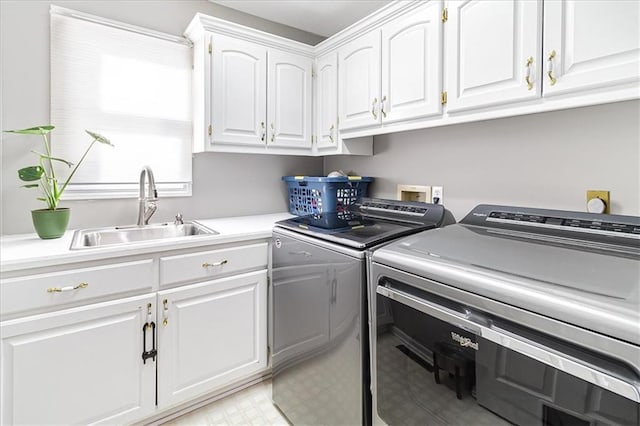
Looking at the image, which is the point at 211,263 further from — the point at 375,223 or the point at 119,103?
the point at 119,103

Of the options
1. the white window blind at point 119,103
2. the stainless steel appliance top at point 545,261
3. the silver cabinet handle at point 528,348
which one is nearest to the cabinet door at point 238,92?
the white window blind at point 119,103

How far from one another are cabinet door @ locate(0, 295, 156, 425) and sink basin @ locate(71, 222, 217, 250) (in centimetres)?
40

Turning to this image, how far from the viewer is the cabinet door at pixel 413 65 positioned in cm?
157

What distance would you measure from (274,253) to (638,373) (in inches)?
57.2

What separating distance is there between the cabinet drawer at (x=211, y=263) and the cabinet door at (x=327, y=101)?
3.06 ft

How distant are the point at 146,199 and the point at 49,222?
1.66 feet

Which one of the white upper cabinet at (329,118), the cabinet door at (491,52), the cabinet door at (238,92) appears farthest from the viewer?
the white upper cabinet at (329,118)

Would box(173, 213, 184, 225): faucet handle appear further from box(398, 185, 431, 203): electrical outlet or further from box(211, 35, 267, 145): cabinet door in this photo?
box(398, 185, 431, 203): electrical outlet

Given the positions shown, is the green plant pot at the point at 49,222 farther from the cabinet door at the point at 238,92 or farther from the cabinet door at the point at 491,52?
the cabinet door at the point at 491,52

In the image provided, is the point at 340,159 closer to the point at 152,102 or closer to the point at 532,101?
the point at 152,102

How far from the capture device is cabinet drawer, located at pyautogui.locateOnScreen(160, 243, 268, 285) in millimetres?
1588

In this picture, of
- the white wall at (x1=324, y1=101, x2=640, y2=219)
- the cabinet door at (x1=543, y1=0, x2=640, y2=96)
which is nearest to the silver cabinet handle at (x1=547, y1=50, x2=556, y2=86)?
the cabinet door at (x1=543, y1=0, x2=640, y2=96)

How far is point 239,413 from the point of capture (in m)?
1.77

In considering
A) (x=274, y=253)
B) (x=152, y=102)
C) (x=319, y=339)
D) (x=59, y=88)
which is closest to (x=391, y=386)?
(x=319, y=339)
